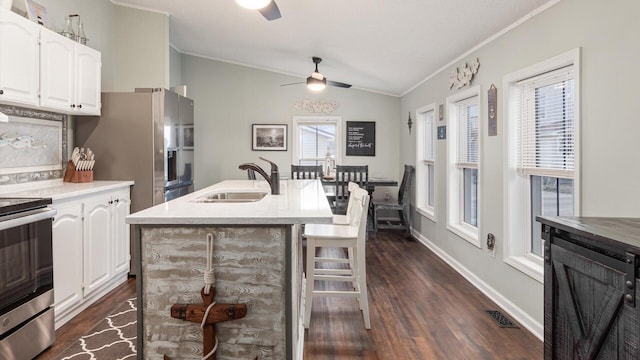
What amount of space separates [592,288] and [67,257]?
3.09 metres

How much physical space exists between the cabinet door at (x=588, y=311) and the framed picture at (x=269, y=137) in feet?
16.8

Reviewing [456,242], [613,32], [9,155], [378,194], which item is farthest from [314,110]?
[613,32]

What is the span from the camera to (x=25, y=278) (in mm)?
2139

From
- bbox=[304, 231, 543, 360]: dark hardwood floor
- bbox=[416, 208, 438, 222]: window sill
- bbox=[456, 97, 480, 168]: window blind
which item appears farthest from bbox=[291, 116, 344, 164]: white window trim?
bbox=[304, 231, 543, 360]: dark hardwood floor

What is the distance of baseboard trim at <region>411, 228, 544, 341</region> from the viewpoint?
2.54 meters

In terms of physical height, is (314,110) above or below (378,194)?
above

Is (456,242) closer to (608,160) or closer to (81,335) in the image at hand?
(608,160)

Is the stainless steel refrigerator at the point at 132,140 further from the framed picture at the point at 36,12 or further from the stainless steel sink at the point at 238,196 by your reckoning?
the stainless steel sink at the point at 238,196

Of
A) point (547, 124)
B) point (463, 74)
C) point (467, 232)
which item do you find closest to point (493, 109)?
point (547, 124)

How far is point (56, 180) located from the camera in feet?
11.0

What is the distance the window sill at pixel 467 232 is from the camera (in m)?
3.55

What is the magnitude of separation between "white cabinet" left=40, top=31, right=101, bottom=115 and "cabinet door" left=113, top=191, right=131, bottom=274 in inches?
33.8

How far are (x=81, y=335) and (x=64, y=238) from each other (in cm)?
68

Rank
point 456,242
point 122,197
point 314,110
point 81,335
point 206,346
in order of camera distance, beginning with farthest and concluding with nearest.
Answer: point 314,110 < point 456,242 < point 122,197 < point 81,335 < point 206,346
